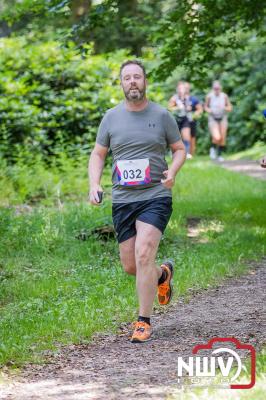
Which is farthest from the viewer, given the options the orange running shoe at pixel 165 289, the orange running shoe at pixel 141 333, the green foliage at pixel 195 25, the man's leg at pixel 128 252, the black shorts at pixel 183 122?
the black shorts at pixel 183 122

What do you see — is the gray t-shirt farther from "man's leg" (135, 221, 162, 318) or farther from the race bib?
"man's leg" (135, 221, 162, 318)

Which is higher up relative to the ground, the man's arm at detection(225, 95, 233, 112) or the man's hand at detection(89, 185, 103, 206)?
the man's arm at detection(225, 95, 233, 112)

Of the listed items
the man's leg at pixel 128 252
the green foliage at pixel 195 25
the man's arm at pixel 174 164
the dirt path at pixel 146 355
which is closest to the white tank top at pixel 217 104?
the green foliage at pixel 195 25

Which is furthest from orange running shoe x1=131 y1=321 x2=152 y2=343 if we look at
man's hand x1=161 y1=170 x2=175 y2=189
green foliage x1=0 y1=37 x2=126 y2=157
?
green foliage x1=0 y1=37 x2=126 y2=157

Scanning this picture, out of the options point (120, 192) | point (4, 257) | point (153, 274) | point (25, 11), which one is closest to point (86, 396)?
point (153, 274)

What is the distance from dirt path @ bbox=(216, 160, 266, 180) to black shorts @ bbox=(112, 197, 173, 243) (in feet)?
37.3

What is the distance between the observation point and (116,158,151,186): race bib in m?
6.33

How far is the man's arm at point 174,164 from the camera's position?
6.30 meters

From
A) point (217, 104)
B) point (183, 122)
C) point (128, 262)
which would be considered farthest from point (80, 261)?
point (217, 104)

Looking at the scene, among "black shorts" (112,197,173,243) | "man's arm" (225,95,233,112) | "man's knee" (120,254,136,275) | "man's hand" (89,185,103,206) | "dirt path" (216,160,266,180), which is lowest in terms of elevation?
"dirt path" (216,160,266,180)

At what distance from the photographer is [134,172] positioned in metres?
6.33

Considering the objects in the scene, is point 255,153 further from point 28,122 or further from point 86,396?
point 86,396

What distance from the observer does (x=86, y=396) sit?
493 cm

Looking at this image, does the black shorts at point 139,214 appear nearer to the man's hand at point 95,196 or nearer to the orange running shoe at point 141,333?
the man's hand at point 95,196
